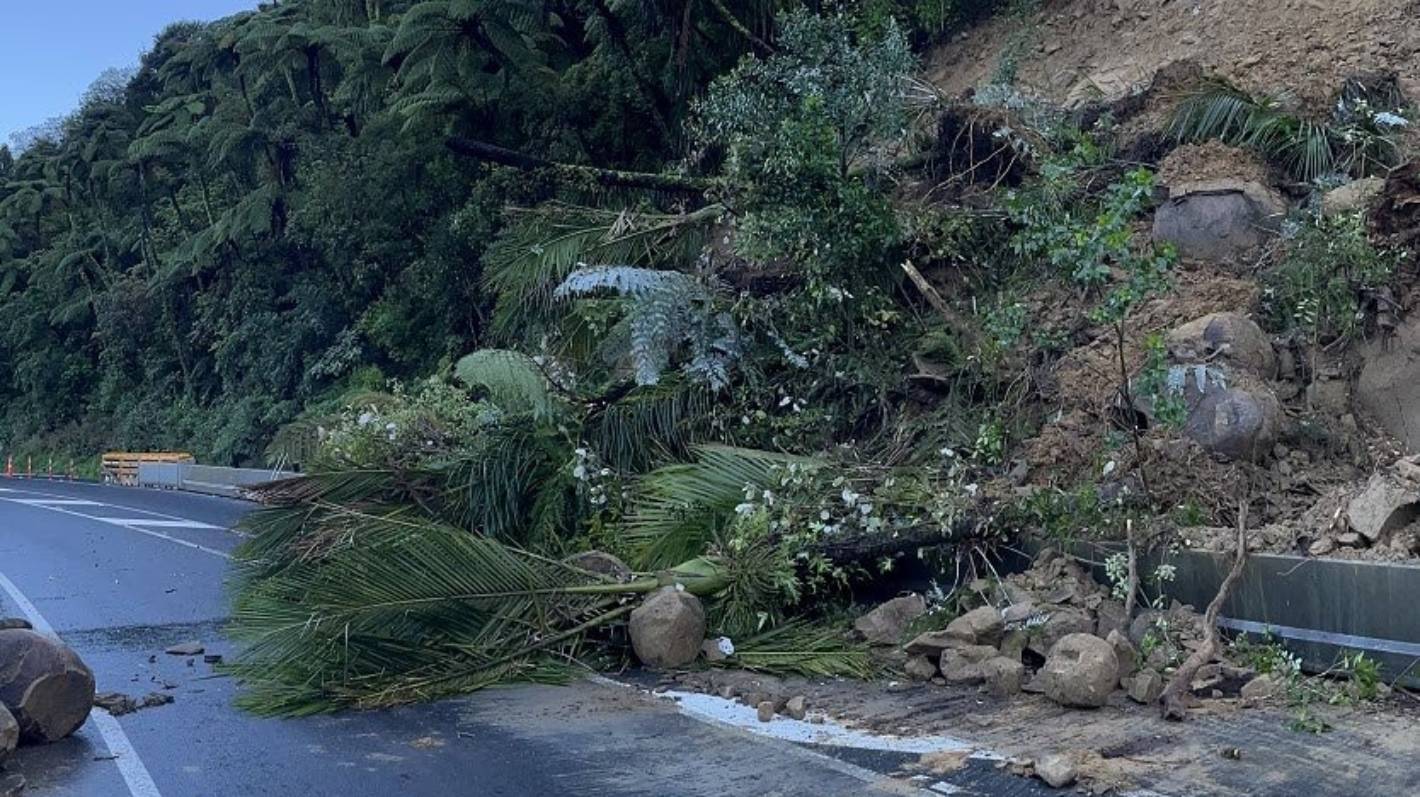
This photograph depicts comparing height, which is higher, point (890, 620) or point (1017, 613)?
point (1017, 613)

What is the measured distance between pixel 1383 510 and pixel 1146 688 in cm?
180

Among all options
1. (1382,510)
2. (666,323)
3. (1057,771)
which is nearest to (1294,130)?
(1382,510)

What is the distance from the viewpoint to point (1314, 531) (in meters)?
8.20

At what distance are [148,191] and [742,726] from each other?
141 feet

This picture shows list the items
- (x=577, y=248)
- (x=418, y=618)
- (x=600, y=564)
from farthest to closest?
(x=577, y=248) → (x=600, y=564) → (x=418, y=618)

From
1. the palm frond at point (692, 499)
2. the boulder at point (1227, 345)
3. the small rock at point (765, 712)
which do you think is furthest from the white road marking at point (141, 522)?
the boulder at point (1227, 345)

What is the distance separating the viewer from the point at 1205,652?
752 centimetres

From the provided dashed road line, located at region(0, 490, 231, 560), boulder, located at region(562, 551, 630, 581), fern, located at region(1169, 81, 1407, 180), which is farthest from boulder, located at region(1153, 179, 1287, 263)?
dashed road line, located at region(0, 490, 231, 560)

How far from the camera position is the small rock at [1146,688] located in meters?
7.31

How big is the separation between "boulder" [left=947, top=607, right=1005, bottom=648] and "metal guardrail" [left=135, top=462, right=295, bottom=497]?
21.0m

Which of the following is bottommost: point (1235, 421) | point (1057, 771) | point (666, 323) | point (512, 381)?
point (1057, 771)

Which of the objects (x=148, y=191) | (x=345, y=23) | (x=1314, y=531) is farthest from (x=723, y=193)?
(x=148, y=191)

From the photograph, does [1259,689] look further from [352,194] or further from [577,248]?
[352,194]

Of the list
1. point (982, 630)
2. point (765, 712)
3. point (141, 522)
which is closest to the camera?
point (765, 712)
